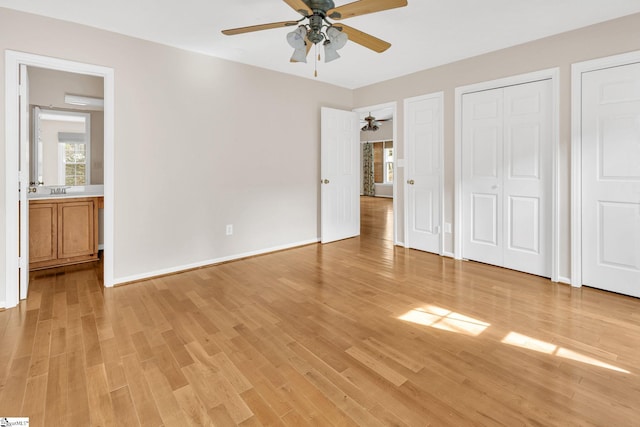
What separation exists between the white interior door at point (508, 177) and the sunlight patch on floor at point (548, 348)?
169 centimetres

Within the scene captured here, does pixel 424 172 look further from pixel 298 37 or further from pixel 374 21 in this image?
pixel 298 37

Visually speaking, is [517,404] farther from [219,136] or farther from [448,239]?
[219,136]

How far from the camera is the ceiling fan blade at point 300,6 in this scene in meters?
2.17

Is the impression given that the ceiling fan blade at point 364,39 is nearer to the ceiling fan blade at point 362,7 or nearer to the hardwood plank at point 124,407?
the ceiling fan blade at point 362,7

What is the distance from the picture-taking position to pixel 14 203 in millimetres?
2885

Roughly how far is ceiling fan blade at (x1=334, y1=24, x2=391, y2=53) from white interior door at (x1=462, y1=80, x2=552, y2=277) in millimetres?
1872

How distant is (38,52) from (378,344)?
3.79 metres

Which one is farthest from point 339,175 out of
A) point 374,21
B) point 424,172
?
point 374,21

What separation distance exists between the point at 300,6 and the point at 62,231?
396cm

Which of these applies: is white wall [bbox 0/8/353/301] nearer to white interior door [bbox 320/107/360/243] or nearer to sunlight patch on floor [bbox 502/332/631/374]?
white interior door [bbox 320/107/360/243]

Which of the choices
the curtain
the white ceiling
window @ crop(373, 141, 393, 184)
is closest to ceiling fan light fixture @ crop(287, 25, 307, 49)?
the white ceiling

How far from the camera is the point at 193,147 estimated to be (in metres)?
3.92

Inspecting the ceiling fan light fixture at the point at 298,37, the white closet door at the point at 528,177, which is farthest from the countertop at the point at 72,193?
the white closet door at the point at 528,177

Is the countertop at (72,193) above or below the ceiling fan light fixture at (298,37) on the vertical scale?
below
